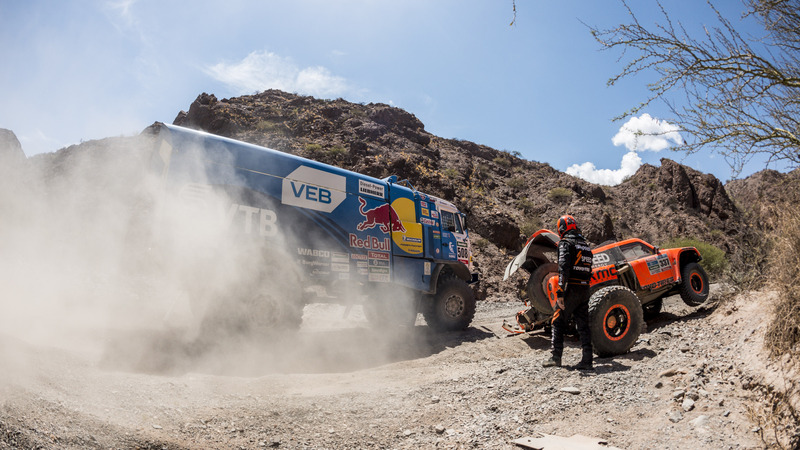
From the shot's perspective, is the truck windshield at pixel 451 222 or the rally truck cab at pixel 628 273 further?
the truck windshield at pixel 451 222

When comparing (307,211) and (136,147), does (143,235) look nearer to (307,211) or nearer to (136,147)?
(307,211)

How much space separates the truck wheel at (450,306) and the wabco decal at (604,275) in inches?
138

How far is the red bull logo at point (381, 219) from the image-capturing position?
899cm

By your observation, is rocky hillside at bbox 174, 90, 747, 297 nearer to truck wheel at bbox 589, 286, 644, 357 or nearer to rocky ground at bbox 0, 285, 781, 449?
truck wheel at bbox 589, 286, 644, 357

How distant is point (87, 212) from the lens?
834cm

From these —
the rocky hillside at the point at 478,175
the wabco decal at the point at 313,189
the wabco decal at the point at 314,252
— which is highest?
the rocky hillside at the point at 478,175

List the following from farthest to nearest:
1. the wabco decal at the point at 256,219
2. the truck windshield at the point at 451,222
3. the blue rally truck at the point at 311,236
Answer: the truck windshield at the point at 451,222 < the wabco decal at the point at 256,219 < the blue rally truck at the point at 311,236

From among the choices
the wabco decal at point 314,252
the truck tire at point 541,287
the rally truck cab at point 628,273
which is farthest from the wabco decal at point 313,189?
the truck tire at point 541,287

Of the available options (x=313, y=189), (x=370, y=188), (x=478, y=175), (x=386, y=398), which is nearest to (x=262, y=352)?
(x=386, y=398)

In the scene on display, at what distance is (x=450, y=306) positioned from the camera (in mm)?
10500

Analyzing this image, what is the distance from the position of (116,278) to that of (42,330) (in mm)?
5585

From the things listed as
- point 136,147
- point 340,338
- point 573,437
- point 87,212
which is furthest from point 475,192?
point 573,437

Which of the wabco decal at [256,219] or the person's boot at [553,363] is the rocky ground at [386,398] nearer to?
the person's boot at [553,363]

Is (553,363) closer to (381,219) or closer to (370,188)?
(381,219)
